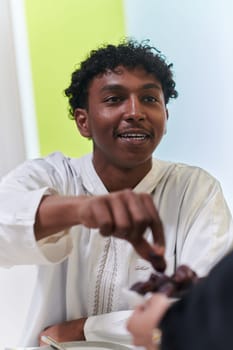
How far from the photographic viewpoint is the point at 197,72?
4.42ft

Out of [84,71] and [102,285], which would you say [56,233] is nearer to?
[102,285]

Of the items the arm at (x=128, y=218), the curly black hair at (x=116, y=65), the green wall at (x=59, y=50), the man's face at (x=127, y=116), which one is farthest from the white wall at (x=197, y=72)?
the arm at (x=128, y=218)

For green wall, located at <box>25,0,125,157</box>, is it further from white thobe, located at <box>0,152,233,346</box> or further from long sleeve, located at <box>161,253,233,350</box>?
long sleeve, located at <box>161,253,233,350</box>

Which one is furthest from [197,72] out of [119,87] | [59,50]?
[119,87]

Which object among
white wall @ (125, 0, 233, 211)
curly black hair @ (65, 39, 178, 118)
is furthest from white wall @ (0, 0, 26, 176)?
white wall @ (125, 0, 233, 211)

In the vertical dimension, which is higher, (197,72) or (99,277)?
(197,72)

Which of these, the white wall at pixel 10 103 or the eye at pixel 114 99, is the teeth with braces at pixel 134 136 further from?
the white wall at pixel 10 103

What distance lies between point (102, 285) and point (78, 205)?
317mm

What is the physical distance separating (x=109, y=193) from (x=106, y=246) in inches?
5.1

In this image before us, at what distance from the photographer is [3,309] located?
109 centimetres

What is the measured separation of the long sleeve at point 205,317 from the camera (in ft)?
1.13

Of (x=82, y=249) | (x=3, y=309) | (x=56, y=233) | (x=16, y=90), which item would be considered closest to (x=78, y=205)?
(x=56, y=233)

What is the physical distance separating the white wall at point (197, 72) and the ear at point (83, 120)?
451 millimetres

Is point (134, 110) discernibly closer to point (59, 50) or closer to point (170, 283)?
point (170, 283)
